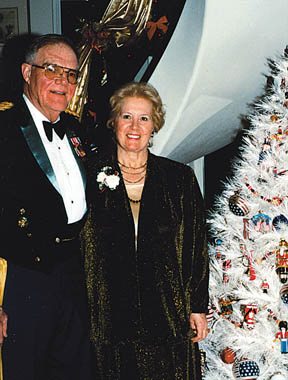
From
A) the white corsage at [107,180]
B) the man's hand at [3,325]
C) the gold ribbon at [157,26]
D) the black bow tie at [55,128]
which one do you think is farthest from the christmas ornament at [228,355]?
the gold ribbon at [157,26]

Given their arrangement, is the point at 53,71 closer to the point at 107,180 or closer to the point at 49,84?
the point at 49,84

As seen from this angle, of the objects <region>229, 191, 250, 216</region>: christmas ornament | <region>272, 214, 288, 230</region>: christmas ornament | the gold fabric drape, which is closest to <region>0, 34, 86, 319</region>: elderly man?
<region>229, 191, 250, 216</region>: christmas ornament

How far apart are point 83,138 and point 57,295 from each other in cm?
63

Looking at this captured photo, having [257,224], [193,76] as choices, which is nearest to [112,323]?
[257,224]

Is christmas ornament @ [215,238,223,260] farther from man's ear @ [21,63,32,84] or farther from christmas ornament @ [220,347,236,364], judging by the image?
man's ear @ [21,63,32,84]

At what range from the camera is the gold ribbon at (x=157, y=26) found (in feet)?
10.0

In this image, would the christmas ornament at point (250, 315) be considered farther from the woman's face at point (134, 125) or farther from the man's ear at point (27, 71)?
the man's ear at point (27, 71)

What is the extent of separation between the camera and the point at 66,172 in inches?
81.0

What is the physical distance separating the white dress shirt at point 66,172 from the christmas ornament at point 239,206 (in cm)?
55

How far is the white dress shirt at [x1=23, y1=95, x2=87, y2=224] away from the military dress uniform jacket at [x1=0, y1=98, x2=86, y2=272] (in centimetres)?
4

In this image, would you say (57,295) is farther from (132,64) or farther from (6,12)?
(6,12)

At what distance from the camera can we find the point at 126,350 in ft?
7.09

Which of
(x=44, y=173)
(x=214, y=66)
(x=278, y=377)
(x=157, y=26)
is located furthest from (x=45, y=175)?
(x=157, y=26)

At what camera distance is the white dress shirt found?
2.02 m
